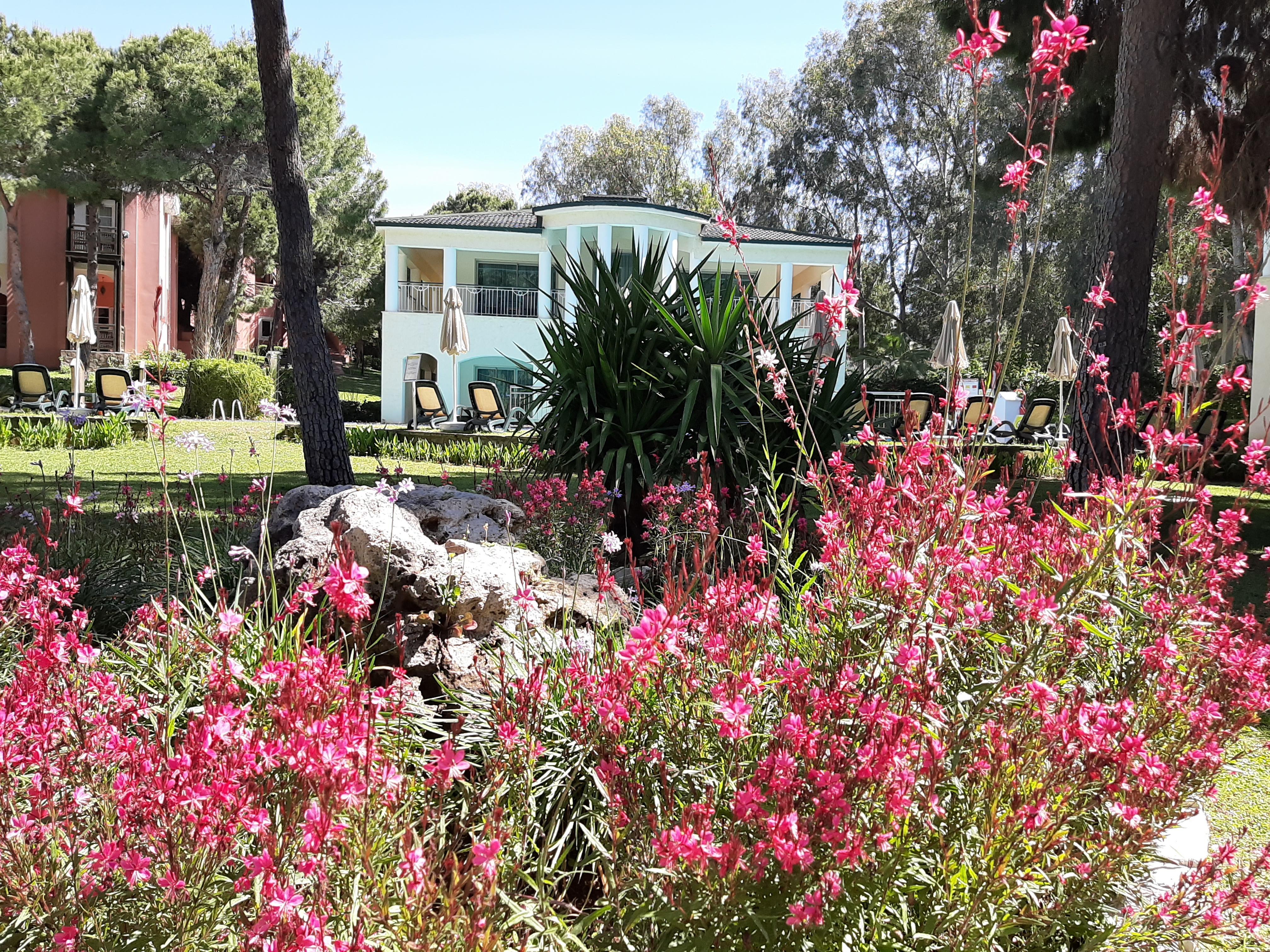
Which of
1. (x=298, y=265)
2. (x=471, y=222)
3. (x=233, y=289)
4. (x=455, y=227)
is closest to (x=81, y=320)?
(x=455, y=227)

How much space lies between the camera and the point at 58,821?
5.87 feet

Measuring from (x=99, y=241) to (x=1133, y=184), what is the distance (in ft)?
117

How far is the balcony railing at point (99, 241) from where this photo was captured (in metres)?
33.7

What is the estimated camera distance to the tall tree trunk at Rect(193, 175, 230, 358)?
31.8 metres

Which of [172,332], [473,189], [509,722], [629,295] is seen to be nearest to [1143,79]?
[629,295]

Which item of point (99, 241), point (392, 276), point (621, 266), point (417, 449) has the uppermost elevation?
point (99, 241)

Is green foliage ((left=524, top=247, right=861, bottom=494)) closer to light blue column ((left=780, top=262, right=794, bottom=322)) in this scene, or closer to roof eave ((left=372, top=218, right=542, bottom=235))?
roof eave ((left=372, top=218, right=542, bottom=235))

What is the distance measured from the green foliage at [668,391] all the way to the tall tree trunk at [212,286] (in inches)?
1150

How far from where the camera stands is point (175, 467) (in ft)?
37.5

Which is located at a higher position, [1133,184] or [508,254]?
[508,254]

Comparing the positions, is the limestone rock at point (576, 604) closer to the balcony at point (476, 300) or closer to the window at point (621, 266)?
the window at point (621, 266)

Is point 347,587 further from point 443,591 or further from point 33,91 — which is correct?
point 33,91

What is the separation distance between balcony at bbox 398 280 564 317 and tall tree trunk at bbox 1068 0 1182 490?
56.1 feet

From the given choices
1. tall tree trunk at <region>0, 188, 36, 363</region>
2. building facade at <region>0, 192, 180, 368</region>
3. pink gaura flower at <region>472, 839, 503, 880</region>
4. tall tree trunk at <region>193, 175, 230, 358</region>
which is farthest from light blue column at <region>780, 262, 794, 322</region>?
pink gaura flower at <region>472, 839, 503, 880</region>
